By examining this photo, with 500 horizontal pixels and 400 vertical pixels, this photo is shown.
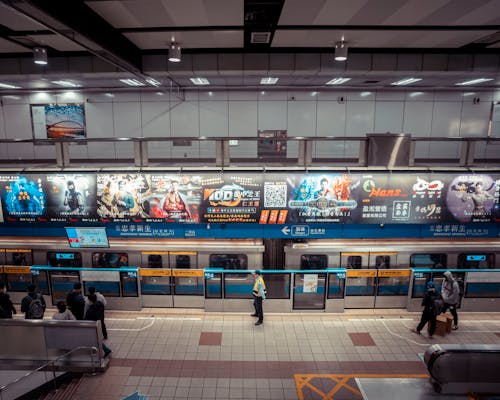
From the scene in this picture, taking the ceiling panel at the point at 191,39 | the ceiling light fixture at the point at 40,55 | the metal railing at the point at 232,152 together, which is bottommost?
the metal railing at the point at 232,152

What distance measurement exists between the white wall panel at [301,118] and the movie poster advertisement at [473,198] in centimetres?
515

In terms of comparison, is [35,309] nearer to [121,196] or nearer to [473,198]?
[121,196]

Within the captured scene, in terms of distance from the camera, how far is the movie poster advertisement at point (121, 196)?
7.46m

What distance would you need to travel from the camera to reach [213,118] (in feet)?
37.1

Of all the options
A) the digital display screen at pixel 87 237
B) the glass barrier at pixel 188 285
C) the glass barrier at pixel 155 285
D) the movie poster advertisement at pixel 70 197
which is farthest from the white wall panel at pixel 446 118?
the digital display screen at pixel 87 237

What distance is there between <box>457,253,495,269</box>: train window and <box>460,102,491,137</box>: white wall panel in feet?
15.4

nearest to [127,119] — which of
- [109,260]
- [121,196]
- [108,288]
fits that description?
[121,196]

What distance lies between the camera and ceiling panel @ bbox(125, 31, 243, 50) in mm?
5855

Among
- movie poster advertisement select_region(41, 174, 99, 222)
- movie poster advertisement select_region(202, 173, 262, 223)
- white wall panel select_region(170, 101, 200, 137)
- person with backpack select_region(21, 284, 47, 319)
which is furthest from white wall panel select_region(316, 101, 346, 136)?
person with backpack select_region(21, 284, 47, 319)

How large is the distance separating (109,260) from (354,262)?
7.32m

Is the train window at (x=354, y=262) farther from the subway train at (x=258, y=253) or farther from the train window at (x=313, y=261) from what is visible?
the train window at (x=313, y=261)

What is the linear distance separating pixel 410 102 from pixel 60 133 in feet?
41.7

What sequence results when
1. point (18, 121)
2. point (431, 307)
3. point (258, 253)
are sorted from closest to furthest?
point (431, 307)
point (258, 253)
point (18, 121)

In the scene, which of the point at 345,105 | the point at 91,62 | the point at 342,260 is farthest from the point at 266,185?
the point at 345,105
